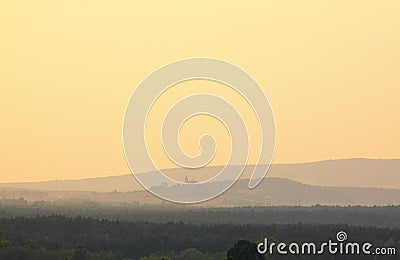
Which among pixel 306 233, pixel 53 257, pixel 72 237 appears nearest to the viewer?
pixel 53 257

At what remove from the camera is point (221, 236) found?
181125mm

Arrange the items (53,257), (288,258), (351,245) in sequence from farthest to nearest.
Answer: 1. (351,245)
2. (53,257)
3. (288,258)

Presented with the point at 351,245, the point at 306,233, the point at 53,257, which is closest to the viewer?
the point at 53,257

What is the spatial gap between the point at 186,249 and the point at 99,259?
23.9 m

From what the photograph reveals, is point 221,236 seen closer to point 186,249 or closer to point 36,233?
point 186,249

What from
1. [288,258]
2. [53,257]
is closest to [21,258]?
[53,257]

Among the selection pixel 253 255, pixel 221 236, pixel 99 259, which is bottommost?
pixel 253 255

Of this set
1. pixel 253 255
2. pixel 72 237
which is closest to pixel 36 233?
pixel 72 237

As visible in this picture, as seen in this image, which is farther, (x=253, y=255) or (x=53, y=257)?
(x=53, y=257)

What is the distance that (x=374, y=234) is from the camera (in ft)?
572

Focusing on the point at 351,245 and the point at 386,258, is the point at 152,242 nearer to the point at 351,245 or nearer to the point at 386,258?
the point at 351,245

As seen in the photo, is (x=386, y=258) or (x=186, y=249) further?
(x=186, y=249)

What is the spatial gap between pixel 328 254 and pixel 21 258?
4512cm

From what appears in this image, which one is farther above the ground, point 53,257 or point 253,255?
point 53,257
